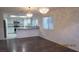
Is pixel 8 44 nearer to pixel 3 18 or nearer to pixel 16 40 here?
pixel 16 40

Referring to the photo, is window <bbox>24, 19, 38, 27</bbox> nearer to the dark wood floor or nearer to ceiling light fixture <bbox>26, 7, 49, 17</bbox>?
ceiling light fixture <bbox>26, 7, 49, 17</bbox>

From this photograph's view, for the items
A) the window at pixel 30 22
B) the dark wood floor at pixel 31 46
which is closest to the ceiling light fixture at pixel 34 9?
the window at pixel 30 22

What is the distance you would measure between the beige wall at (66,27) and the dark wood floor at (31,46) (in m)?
0.08

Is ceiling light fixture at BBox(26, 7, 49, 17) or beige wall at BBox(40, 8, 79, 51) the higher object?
ceiling light fixture at BBox(26, 7, 49, 17)

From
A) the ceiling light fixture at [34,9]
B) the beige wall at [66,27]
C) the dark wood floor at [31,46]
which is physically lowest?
the dark wood floor at [31,46]

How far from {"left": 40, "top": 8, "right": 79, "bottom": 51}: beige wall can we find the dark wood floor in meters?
0.08

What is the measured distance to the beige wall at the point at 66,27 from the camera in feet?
4.77

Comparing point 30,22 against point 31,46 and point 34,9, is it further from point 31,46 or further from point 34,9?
point 31,46

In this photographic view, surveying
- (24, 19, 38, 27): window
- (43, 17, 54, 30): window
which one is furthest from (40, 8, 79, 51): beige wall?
(24, 19, 38, 27): window

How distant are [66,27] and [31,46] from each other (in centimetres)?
53

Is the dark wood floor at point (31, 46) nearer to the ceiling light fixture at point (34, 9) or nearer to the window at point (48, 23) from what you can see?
the window at point (48, 23)

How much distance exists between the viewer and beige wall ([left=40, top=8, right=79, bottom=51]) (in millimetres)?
1455
